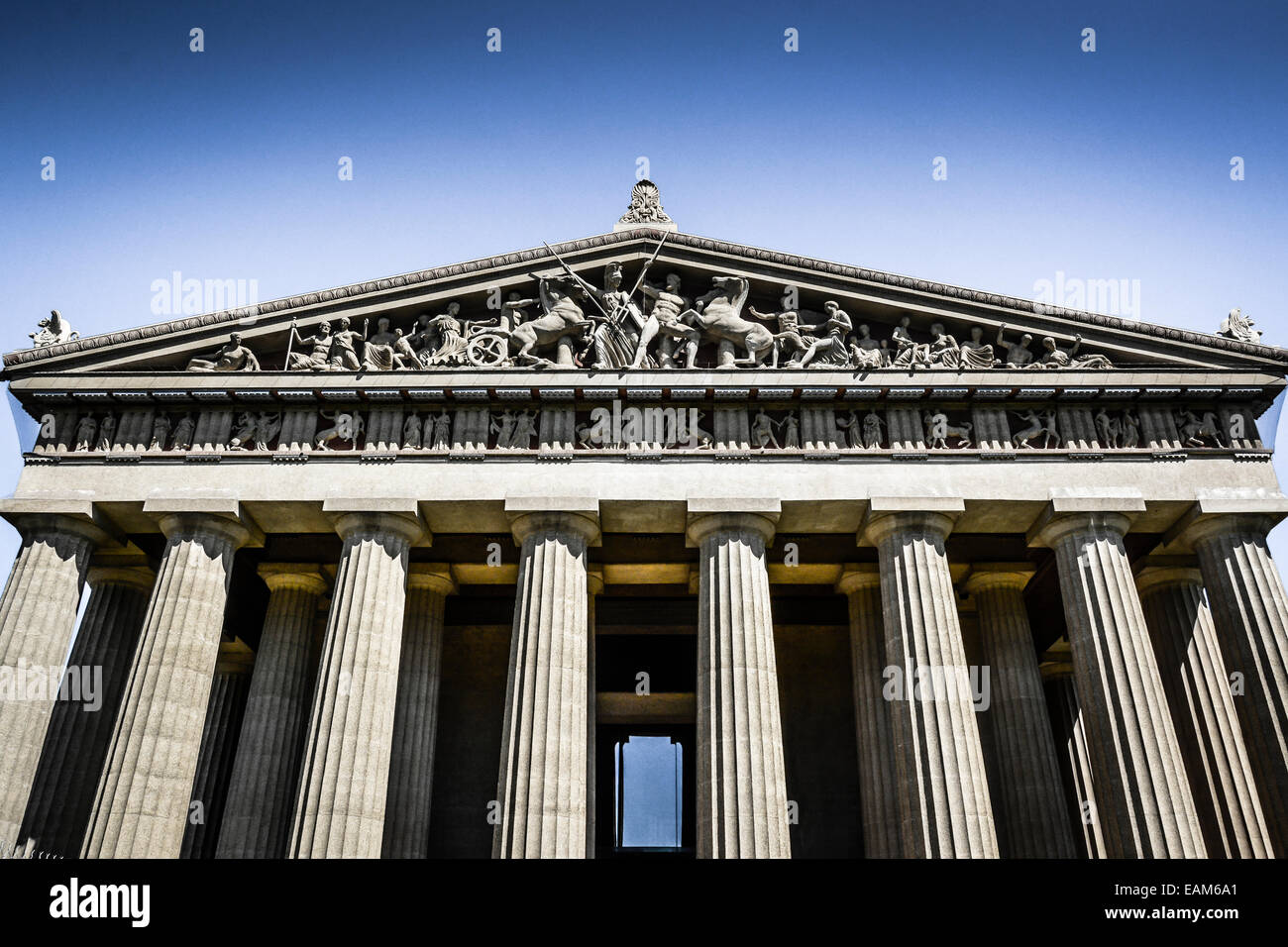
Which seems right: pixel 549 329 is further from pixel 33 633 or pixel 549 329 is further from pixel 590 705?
pixel 33 633

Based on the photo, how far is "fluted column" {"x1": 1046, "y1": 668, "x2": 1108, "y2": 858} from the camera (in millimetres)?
24141

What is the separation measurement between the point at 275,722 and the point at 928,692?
14.6 m

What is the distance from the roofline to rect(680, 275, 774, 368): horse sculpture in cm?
91

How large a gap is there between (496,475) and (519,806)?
278 inches

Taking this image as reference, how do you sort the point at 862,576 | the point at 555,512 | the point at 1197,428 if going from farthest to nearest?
the point at 862,576 < the point at 1197,428 < the point at 555,512

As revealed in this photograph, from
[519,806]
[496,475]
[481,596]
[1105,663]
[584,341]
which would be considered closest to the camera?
[519,806]

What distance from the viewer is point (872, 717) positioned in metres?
22.1

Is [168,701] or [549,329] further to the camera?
[549,329]

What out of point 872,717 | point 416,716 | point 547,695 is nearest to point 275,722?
point 416,716

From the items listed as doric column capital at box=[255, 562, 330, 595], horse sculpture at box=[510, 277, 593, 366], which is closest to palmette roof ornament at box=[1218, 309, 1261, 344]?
horse sculpture at box=[510, 277, 593, 366]

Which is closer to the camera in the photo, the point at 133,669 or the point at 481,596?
the point at 133,669

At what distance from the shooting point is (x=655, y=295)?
23.4m
